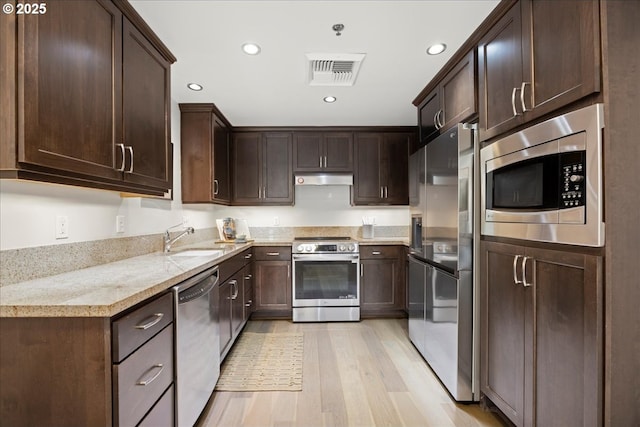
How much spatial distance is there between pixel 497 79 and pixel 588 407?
1.62 m

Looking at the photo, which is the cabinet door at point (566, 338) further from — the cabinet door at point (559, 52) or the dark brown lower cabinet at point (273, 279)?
the dark brown lower cabinet at point (273, 279)

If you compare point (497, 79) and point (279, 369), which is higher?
point (497, 79)

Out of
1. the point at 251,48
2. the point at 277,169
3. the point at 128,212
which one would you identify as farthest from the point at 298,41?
the point at 277,169

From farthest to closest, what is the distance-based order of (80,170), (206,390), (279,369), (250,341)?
1. (250,341)
2. (279,369)
3. (206,390)
4. (80,170)

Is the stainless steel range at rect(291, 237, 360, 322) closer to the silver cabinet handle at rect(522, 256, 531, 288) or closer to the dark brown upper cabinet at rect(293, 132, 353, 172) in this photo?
the dark brown upper cabinet at rect(293, 132, 353, 172)

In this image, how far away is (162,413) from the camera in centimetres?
135

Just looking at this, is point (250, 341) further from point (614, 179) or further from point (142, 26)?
point (614, 179)

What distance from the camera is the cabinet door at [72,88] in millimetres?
1056

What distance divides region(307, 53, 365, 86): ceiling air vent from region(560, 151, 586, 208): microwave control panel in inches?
56.6

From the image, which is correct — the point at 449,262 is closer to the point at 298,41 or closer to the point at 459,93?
the point at 459,93

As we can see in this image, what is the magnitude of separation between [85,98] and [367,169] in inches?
123

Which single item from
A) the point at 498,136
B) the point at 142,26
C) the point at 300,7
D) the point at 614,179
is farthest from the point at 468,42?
the point at 142,26

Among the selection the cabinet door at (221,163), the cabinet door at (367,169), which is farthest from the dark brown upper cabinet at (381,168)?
the cabinet door at (221,163)

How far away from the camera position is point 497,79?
1740 mm
